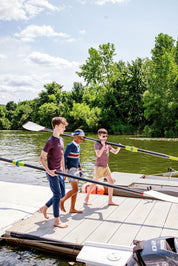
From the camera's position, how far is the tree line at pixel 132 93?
41.7 metres

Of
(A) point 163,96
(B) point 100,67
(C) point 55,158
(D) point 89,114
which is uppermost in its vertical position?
(B) point 100,67

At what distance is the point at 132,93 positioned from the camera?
53.2 metres

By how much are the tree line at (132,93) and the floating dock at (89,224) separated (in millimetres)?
34689

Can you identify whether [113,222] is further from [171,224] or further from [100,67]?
[100,67]

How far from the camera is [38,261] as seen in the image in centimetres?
450

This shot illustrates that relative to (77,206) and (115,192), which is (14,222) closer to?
(77,206)

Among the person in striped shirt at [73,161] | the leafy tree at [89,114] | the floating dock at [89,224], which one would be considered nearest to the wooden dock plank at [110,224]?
the floating dock at [89,224]

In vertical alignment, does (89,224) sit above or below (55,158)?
below

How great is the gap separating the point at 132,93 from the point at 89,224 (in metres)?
49.6

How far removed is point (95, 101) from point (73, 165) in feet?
163

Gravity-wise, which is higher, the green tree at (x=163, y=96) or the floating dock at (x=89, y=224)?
the green tree at (x=163, y=96)

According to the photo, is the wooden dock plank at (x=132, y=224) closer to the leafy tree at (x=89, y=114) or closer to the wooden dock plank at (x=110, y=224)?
the wooden dock plank at (x=110, y=224)

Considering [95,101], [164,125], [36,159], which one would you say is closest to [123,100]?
[95,101]

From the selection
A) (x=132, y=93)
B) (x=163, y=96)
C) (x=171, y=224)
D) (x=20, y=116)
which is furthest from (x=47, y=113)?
(x=171, y=224)
